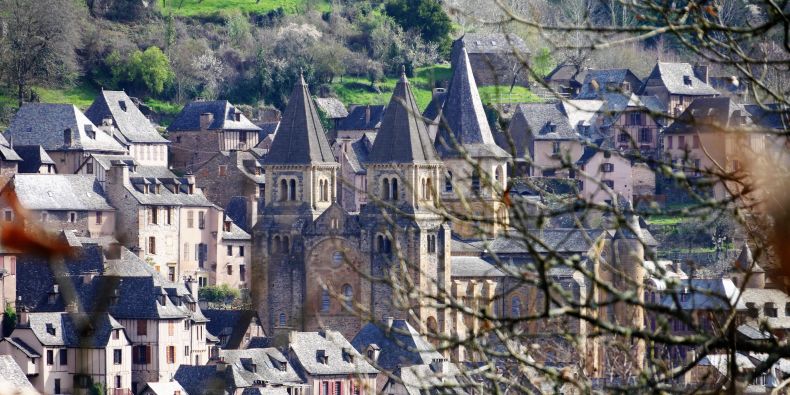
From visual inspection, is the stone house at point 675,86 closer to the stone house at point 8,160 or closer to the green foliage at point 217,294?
the green foliage at point 217,294

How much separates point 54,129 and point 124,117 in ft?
23.3

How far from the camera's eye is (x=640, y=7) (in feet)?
34.7

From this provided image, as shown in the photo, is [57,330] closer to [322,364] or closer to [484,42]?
[322,364]

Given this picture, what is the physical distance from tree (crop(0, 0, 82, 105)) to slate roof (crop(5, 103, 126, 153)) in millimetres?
9839

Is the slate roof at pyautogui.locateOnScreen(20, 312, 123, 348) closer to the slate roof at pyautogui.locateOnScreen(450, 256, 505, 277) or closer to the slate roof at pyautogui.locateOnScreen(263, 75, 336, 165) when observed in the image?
the slate roof at pyautogui.locateOnScreen(263, 75, 336, 165)

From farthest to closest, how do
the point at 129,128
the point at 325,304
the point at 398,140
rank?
1. the point at 129,128
2. the point at 398,140
3. the point at 325,304

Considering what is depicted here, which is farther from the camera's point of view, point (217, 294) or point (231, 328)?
point (217, 294)

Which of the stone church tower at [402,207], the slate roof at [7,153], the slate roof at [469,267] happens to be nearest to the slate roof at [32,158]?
the slate roof at [7,153]

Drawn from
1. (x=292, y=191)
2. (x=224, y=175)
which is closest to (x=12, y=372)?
(x=292, y=191)

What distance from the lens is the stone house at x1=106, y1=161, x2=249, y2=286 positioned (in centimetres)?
8131

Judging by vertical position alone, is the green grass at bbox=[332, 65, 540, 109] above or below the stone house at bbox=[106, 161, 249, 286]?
above

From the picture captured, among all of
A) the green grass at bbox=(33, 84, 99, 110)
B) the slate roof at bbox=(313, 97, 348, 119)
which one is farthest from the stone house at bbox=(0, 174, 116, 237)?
the slate roof at bbox=(313, 97, 348, 119)

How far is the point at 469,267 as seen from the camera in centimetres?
7981

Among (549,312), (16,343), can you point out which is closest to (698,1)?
(549,312)
